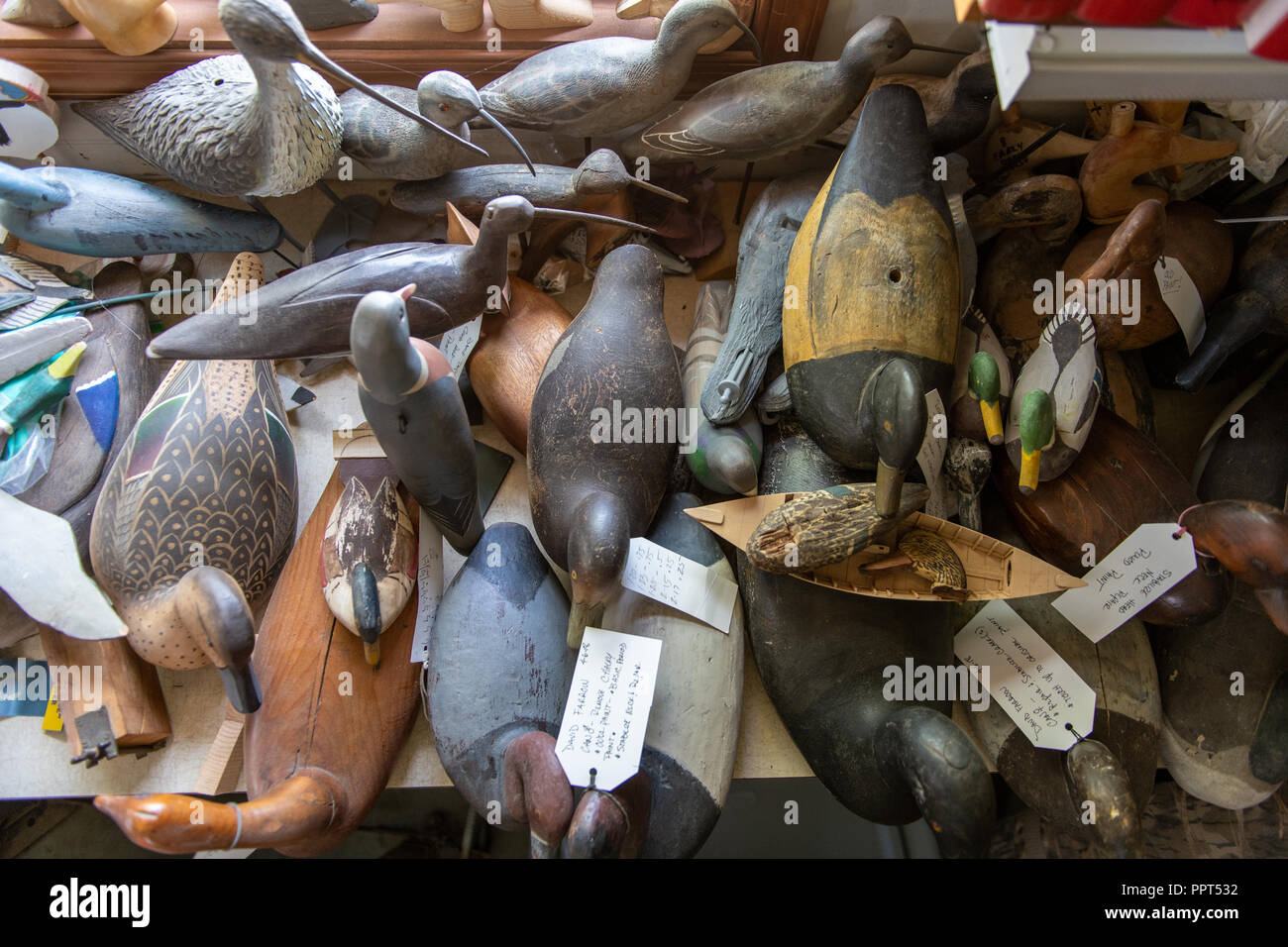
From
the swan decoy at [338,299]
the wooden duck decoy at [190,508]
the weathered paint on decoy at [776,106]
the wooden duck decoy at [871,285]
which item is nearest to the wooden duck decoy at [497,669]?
the wooden duck decoy at [190,508]

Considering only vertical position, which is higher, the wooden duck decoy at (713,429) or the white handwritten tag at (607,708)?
the wooden duck decoy at (713,429)

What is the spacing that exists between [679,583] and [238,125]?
0.99 meters

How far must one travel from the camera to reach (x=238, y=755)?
121 cm

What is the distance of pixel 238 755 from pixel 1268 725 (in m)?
1.57

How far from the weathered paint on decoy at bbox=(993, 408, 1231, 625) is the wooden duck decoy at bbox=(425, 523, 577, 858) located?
2.46 ft

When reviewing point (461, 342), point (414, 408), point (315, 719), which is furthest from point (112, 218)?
point (315, 719)

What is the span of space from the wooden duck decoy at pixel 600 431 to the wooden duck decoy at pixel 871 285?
0.22 m

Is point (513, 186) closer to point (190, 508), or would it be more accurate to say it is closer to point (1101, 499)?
point (190, 508)

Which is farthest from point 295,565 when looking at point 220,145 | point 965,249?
point 965,249

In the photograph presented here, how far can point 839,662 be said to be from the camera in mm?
1155

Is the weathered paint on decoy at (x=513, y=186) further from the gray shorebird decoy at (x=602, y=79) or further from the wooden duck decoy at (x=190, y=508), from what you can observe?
the wooden duck decoy at (x=190, y=508)

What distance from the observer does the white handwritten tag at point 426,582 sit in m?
1.24

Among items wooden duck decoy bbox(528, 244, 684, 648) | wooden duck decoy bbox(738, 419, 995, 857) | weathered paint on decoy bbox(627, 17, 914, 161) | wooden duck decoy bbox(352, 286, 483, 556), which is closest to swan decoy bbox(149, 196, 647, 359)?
wooden duck decoy bbox(352, 286, 483, 556)
